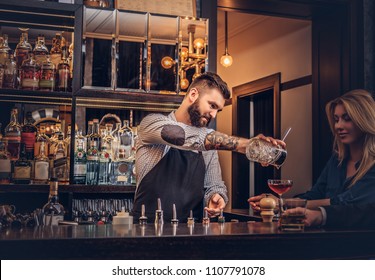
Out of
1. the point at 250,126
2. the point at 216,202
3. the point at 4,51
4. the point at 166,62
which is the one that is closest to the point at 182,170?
the point at 216,202

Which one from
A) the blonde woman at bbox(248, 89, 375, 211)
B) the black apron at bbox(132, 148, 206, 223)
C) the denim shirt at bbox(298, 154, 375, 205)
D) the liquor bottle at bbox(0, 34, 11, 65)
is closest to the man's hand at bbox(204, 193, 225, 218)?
the black apron at bbox(132, 148, 206, 223)

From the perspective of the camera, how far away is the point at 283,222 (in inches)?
73.8

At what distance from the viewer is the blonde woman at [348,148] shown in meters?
2.41

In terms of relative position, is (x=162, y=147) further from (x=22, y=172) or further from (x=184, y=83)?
(x=22, y=172)

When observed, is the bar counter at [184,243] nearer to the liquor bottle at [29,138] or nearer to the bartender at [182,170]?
the bartender at [182,170]

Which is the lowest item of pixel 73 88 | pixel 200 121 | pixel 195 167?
pixel 195 167

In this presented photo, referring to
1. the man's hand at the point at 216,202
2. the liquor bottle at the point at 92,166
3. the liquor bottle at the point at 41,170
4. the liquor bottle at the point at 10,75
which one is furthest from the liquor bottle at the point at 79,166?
the man's hand at the point at 216,202

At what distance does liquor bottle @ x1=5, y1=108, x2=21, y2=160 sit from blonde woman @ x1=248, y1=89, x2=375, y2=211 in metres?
1.45

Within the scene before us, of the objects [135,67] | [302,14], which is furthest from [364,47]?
[135,67]

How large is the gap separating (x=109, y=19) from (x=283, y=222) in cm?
174

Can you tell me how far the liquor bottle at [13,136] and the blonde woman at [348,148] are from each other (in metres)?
1.45

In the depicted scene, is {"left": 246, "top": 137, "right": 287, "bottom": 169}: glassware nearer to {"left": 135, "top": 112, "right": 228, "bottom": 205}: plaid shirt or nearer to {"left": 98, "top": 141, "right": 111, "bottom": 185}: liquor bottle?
{"left": 135, "top": 112, "right": 228, "bottom": 205}: plaid shirt
